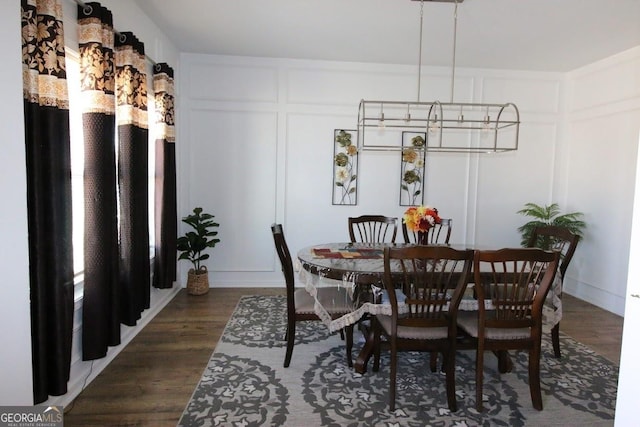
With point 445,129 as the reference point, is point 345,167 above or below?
below

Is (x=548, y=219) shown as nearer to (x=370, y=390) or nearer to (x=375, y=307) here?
(x=375, y=307)

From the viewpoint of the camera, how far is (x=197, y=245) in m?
4.27

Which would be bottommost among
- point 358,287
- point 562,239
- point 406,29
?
point 358,287

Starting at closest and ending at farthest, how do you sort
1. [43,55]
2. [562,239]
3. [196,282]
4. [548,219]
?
[43,55], [562,239], [196,282], [548,219]

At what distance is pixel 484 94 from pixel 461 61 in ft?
1.92

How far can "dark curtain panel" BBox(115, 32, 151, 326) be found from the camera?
2.81m

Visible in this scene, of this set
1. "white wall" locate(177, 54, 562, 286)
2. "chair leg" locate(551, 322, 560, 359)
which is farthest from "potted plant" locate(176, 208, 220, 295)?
"chair leg" locate(551, 322, 560, 359)

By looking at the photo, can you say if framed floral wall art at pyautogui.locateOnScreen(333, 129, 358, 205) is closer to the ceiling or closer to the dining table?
the ceiling

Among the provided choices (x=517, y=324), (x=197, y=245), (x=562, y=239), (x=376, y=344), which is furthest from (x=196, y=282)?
(x=562, y=239)

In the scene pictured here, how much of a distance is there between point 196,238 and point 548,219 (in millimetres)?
4235

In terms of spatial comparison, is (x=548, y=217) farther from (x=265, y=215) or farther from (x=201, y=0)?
(x=201, y=0)

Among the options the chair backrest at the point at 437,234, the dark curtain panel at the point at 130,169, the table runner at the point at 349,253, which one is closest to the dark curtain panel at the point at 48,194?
the dark curtain panel at the point at 130,169

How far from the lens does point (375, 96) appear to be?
4750 millimetres

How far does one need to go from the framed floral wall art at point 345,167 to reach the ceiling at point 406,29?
3.07 ft
